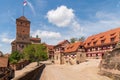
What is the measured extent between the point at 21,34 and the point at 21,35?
857 mm

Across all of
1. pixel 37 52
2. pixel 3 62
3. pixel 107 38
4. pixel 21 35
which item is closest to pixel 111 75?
pixel 3 62

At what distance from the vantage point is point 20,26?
398ft

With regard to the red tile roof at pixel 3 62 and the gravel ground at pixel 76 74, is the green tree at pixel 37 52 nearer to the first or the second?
the red tile roof at pixel 3 62

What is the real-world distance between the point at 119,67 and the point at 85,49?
3715cm

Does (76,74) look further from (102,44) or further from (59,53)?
(59,53)

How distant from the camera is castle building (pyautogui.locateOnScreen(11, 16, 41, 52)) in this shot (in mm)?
113875

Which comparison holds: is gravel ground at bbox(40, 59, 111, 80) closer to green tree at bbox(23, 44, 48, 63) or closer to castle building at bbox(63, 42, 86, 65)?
castle building at bbox(63, 42, 86, 65)

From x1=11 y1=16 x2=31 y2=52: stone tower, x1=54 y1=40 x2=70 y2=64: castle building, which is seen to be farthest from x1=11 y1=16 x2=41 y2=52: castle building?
x1=54 y1=40 x2=70 y2=64: castle building

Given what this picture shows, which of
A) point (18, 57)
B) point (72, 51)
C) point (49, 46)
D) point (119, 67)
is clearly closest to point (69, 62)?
point (72, 51)

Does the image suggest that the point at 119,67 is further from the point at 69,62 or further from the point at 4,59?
the point at 69,62

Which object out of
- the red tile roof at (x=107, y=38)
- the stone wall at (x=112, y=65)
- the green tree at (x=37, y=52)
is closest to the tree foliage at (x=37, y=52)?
the green tree at (x=37, y=52)

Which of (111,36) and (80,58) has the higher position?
(111,36)

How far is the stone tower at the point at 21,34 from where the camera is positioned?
114 metres

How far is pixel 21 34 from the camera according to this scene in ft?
389
